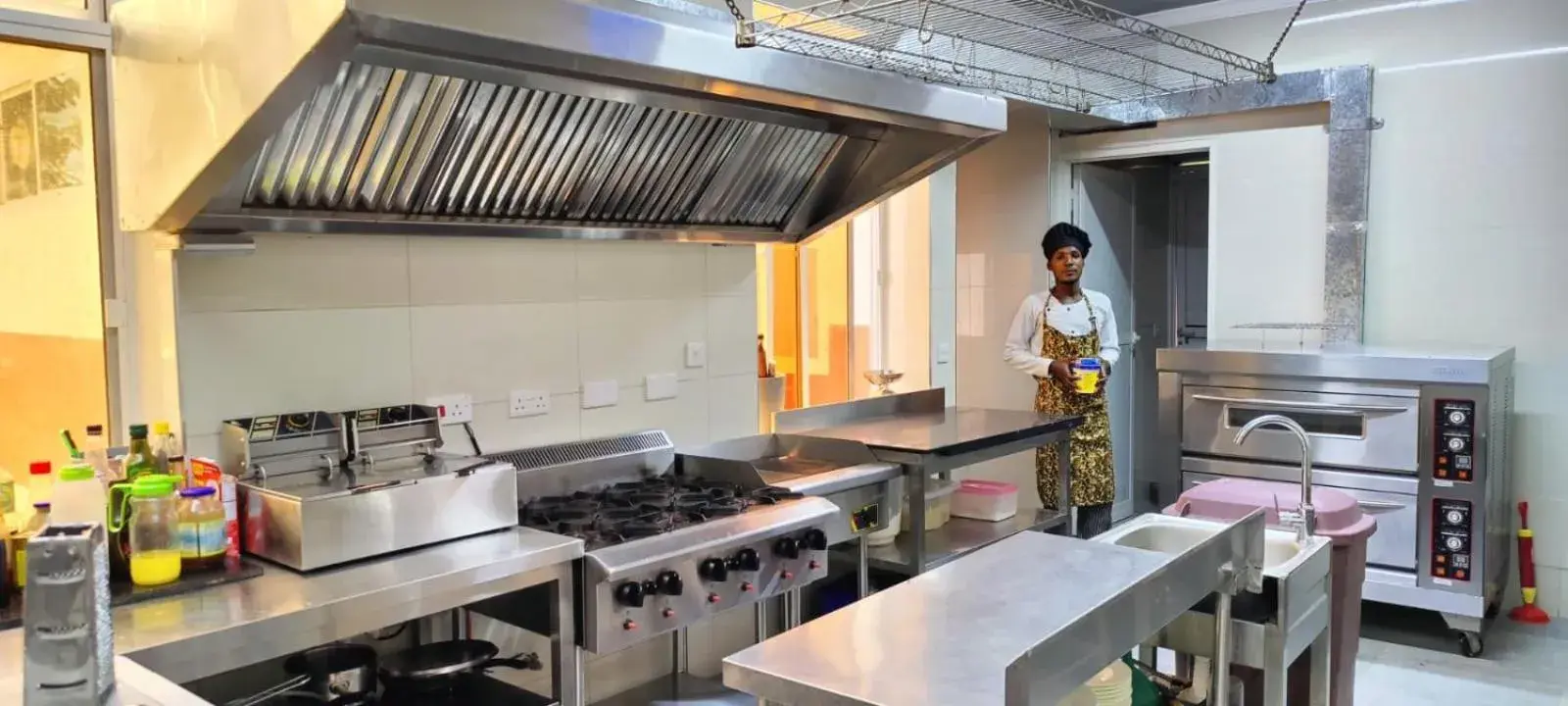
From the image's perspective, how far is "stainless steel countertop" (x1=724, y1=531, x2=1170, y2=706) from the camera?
1.35 metres

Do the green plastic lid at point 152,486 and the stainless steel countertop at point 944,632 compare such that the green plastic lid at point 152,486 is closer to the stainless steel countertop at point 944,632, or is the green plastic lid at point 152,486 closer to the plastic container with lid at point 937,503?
the stainless steel countertop at point 944,632

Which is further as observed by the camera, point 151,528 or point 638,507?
point 638,507

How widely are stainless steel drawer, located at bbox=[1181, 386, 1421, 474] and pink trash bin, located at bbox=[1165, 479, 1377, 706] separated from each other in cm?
144

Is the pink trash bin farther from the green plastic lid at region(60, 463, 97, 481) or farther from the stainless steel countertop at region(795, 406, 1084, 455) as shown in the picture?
the green plastic lid at region(60, 463, 97, 481)

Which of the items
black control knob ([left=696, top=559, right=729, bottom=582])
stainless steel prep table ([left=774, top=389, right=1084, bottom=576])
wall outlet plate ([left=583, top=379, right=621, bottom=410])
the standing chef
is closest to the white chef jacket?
the standing chef

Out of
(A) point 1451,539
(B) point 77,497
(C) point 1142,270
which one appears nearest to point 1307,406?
(A) point 1451,539

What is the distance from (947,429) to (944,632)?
200cm

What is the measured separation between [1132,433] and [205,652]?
507cm

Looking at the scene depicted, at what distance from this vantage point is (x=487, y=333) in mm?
2768

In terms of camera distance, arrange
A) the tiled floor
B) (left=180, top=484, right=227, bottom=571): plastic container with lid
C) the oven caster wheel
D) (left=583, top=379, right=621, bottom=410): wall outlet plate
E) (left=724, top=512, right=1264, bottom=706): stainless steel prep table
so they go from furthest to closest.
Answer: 1. the oven caster wheel
2. the tiled floor
3. (left=583, top=379, right=621, bottom=410): wall outlet plate
4. (left=180, top=484, right=227, bottom=571): plastic container with lid
5. (left=724, top=512, right=1264, bottom=706): stainless steel prep table

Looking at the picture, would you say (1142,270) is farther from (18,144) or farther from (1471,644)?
(18,144)

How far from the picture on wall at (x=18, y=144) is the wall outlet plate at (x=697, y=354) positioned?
5.50ft

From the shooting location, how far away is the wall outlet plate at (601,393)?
118 inches

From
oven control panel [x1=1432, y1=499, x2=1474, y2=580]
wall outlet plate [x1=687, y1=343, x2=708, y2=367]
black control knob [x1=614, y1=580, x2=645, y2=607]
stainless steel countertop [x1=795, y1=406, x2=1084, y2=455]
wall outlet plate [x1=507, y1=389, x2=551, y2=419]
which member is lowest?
oven control panel [x1=1432, y1=499, x2=1474, y2=580]
